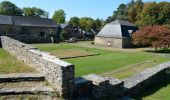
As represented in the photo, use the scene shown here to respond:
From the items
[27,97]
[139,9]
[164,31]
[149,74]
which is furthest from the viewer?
[139,9]

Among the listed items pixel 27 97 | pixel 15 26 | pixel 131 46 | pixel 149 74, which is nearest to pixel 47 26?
pixel 15 26

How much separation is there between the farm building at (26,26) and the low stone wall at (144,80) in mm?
37777

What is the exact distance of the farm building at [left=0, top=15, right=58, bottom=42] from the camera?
52156mm

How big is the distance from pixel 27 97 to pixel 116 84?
3.99 m

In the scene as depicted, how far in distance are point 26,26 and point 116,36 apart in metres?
20.6

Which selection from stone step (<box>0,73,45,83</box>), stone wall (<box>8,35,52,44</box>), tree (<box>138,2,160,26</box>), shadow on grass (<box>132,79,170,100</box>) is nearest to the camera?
stone step (<box>0,73,45,83</box>)

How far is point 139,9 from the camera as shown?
236 ft

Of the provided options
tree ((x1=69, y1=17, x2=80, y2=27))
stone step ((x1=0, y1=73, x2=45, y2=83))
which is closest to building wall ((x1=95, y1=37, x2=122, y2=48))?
stone step ((x1=0, y1=73, x2=45, y2=83))

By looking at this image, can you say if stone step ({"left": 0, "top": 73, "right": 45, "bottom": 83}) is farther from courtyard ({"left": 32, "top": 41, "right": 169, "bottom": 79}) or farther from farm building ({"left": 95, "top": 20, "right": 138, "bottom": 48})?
farm building ({"left": 95, "top": 20, "right": 138, "bottom": 48})

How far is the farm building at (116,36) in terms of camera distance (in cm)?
4673

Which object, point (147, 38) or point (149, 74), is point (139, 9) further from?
point (149, 74)

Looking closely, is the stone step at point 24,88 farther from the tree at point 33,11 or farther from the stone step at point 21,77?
the tree at point 33,11

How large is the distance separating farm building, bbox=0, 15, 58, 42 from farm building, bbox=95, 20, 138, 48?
12722mm

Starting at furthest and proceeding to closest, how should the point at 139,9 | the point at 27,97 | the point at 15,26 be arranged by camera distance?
the point at 139,9, the point at 15,26, the point at 27,97
